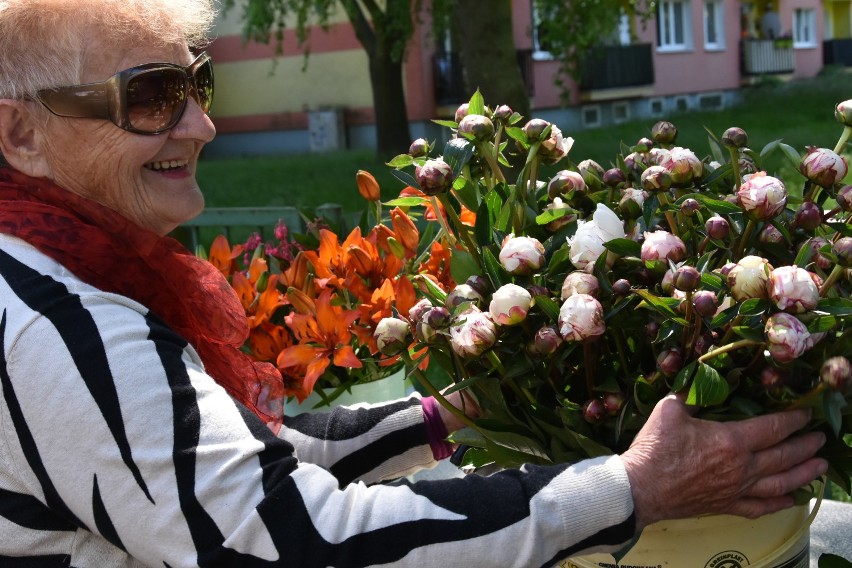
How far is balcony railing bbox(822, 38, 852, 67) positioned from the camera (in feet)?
96.4

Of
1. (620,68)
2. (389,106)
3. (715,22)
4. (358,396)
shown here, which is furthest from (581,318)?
(715,22)

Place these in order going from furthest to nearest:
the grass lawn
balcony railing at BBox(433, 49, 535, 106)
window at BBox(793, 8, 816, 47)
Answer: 1. window at BBox(793, 8, 816, 47)
2. balcony railing at BBox(433, 49, 535, 106)
3. the grass lawn

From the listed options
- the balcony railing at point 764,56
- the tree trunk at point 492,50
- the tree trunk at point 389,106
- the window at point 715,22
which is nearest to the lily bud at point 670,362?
the tree trunk at point 492,50

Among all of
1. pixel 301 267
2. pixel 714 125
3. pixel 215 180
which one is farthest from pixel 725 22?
pixel 301 267

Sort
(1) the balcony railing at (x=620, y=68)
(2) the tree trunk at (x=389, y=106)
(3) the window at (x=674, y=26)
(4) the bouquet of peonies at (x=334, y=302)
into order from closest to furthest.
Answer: (4) the bouquet of peonies at (x=334, y=302) < (2) the tree trunk at (x=389, y=106) < (1) the balcony railing at (x=620, y=68) < (3) the window at (x=674, y=26)

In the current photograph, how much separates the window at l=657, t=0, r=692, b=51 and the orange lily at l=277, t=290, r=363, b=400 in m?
22.2

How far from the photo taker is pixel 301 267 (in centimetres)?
199

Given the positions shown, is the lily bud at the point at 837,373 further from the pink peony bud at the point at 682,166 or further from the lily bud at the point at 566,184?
the lily bud at the point at 566,184

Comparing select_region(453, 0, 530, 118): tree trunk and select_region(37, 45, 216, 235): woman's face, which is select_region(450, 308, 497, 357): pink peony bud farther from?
select_region(453, 0, 530, 118): tree trunk

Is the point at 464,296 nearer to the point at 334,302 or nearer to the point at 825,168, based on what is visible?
the point at 825,168

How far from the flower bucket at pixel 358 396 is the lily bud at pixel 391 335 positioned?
68 cm

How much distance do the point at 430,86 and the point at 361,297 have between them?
16531 mm

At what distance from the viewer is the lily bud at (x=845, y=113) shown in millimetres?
1251

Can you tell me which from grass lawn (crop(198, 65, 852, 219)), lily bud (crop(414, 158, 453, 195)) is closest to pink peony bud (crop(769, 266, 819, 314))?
lily bud (crop(414, 158, 453, 195))
